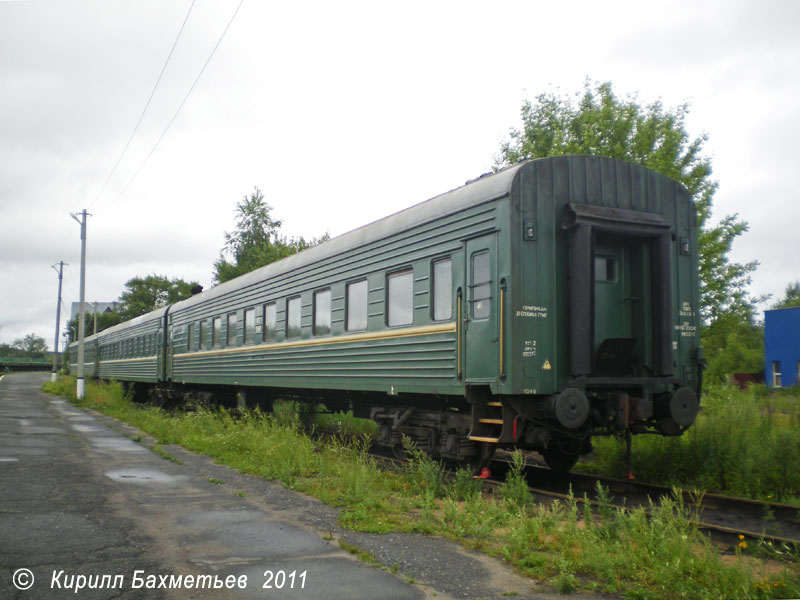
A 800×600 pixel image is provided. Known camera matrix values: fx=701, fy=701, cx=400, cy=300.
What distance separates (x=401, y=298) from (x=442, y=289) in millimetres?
1047

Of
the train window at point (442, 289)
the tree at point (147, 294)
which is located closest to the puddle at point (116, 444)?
the train window at point (442, 289)

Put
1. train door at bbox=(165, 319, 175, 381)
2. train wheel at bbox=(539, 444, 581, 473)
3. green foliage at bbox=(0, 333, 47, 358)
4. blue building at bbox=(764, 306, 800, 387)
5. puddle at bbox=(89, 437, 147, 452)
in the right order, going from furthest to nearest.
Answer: green foliage at bbox=(0, 333, 47, 358)
blue building at bbox=(764, 306, 800, 387)
train door at bbox=(165, 319, 175, 381)
puddle at bbox=(89, 437, 147, 452)
train wheel at bbox=(539, 444, 581, 473)

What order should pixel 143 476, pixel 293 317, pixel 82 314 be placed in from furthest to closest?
pixel 82 314
pixel 293 317
pixel 143 476

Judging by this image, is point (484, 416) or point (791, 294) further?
point (791, 294)

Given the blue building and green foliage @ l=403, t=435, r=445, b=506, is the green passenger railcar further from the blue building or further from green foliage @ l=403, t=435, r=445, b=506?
the blue building

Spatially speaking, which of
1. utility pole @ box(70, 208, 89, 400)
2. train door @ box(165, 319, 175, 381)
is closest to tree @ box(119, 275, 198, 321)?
utility pole @ box(70, 208, 89, 400)

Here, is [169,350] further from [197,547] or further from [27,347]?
[27,347]

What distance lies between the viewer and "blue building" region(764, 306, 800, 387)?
34144mm

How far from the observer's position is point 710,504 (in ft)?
24.5

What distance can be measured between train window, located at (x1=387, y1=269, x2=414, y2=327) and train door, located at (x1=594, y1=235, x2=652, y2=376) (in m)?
2.47

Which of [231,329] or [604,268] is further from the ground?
[604,268]

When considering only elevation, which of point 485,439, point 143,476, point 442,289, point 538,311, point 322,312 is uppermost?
point 442,289

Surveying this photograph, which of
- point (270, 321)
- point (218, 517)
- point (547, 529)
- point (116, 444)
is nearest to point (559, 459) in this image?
point (547, 529)

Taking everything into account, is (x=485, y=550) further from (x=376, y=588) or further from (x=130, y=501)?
(x=130, y=501)
